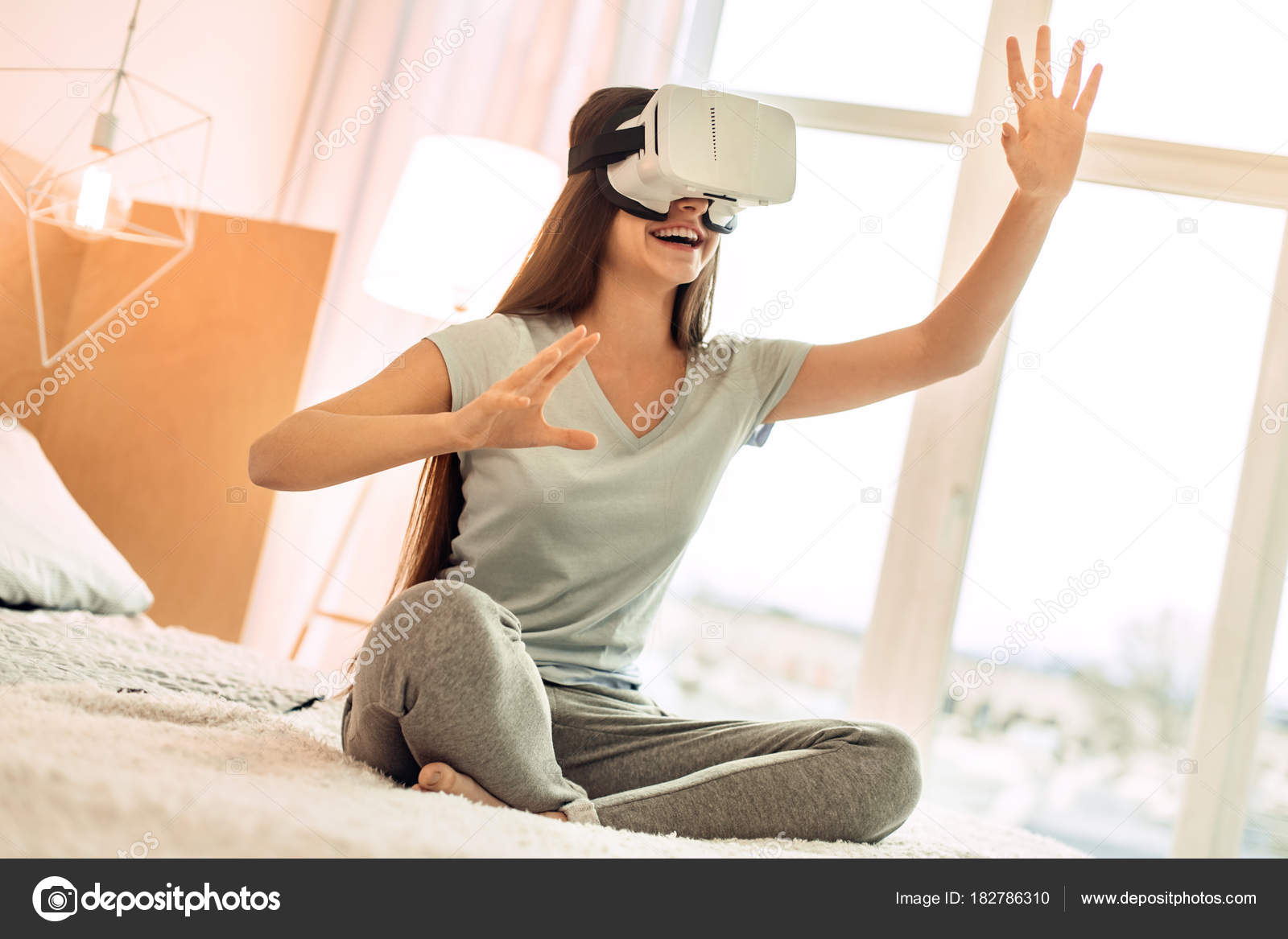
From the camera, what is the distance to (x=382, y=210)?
2.24m

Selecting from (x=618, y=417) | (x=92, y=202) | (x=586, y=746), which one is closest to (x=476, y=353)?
(x=618, y=417)

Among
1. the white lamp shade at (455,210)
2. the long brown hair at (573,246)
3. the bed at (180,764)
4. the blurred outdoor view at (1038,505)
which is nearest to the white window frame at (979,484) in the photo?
the blurred outdoor view at (1038,505)

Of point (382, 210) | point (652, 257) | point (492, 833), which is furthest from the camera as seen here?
point (382, 210)

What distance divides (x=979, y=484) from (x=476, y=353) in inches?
50.8

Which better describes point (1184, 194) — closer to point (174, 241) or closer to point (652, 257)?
point (652, 257)

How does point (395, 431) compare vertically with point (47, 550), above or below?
above

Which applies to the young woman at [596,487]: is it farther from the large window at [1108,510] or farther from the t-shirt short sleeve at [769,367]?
the large window at [1108,510]

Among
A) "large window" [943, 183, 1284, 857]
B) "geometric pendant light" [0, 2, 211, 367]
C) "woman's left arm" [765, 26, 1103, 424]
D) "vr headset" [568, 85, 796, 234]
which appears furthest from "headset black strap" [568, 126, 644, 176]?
"large window" [943, 183, 1284, 857]

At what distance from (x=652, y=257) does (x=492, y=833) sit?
2.46ft

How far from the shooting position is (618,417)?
1.21 m

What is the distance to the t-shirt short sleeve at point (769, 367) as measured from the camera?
131 cm

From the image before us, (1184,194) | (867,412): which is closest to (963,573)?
(867,412)
